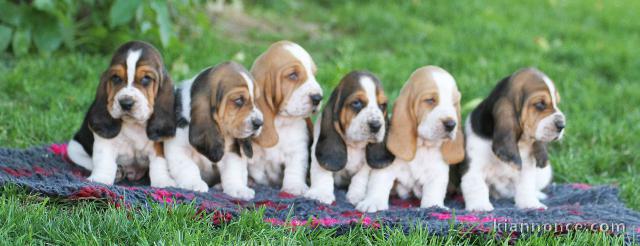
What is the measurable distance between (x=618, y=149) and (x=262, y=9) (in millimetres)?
7498

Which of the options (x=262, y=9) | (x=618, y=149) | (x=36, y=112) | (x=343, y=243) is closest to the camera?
(x=343, y=243)

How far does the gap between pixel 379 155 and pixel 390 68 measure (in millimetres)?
4372

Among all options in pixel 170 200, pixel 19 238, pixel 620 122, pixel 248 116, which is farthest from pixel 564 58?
pixel 19 238

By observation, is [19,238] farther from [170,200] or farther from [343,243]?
[343,243]

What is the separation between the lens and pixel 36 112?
820cm

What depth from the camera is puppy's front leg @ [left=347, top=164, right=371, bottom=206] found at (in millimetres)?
6750

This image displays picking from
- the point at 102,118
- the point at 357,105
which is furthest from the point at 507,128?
the point at 102,118

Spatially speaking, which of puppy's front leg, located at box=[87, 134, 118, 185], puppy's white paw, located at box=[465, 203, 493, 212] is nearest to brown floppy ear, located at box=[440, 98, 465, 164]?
puppy's white paw, located at box=[465, 203, 493, 212]

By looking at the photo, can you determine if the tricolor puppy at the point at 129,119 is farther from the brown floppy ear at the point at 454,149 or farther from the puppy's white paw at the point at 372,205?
the brown floppy ear at the point at 454,149

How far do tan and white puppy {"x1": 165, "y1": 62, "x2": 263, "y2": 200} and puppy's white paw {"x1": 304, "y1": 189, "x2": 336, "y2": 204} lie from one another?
0.46m

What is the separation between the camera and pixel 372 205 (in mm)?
6391

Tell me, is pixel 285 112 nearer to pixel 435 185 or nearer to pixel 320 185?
pixel 320 185

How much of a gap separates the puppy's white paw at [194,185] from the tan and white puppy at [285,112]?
569 mm

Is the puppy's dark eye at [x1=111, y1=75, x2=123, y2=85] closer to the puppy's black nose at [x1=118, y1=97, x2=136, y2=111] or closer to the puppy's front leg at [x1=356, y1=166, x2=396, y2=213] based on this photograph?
the puppy's black nose at [x1=118, y1=97, x2=136, y2=111]
